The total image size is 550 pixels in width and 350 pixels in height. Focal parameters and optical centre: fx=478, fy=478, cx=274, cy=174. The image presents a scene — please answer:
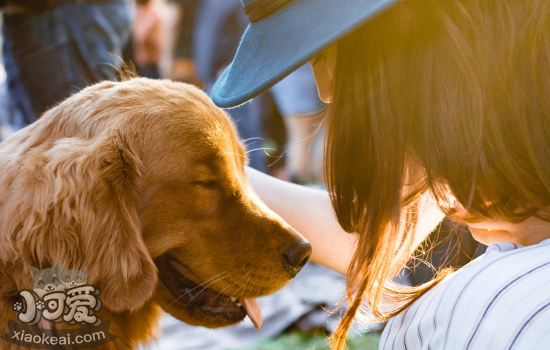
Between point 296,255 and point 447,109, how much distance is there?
102 centimetres

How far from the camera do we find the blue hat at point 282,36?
39.8 inches

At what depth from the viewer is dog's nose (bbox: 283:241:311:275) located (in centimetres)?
198

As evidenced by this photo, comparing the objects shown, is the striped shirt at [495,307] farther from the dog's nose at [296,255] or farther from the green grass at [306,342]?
the green grass at [306,342]

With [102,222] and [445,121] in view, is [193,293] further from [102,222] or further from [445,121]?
[445,121]

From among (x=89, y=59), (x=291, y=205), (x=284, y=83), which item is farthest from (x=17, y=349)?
(x=284, y=83)

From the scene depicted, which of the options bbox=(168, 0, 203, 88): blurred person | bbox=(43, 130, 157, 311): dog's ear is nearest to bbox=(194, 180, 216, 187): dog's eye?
bbox=(43, 130, 157, 311): dog's ear

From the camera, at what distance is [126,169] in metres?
1.81

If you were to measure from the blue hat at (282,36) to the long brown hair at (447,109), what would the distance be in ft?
0.65

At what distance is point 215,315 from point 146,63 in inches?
153

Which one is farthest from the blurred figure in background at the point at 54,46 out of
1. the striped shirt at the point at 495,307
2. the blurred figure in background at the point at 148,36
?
the striped shirt at the point at 495,307

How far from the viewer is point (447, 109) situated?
45.6 inches

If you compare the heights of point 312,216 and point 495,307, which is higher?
point 495,307

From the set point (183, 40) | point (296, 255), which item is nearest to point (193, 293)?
point (296, 255)

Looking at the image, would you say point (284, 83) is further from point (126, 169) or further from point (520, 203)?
point (520, 203)
